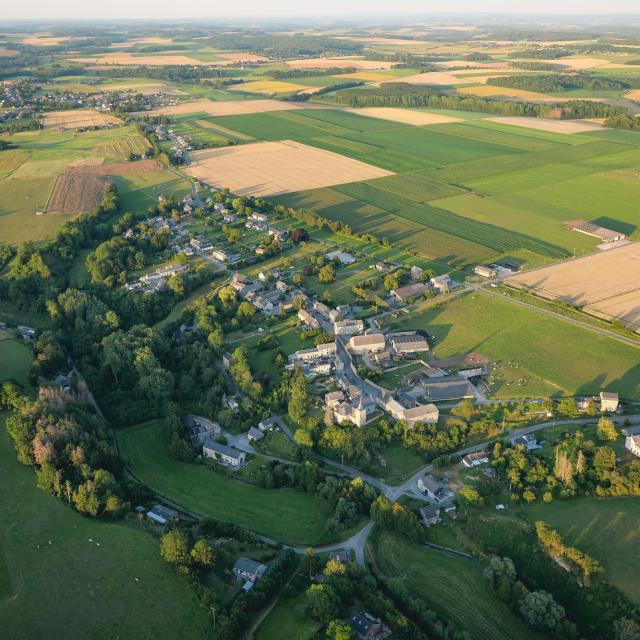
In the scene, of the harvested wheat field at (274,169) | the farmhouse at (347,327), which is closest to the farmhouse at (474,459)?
the farmhouse at (347,327)

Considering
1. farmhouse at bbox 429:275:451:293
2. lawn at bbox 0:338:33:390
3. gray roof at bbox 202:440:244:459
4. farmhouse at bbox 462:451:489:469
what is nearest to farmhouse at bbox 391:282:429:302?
farmhouse at bbox 429:275:451:293

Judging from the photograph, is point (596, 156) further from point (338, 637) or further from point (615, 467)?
point (338, 637)

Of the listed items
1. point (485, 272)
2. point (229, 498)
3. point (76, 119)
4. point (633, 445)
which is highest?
point (76, 119)

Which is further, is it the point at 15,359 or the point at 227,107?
the point at 227,107

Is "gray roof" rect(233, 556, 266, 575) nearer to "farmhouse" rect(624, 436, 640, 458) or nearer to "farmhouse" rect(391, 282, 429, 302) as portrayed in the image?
"farmhouse" rect(624, 436, 640, 458)

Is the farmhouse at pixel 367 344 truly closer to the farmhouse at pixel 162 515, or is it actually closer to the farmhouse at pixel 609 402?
the farmhouse at pixel 609 402

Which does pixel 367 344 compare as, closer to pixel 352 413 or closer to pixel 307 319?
pixel 307 319

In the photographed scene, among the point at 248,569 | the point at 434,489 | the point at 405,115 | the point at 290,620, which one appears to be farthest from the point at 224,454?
the point at 405,115
